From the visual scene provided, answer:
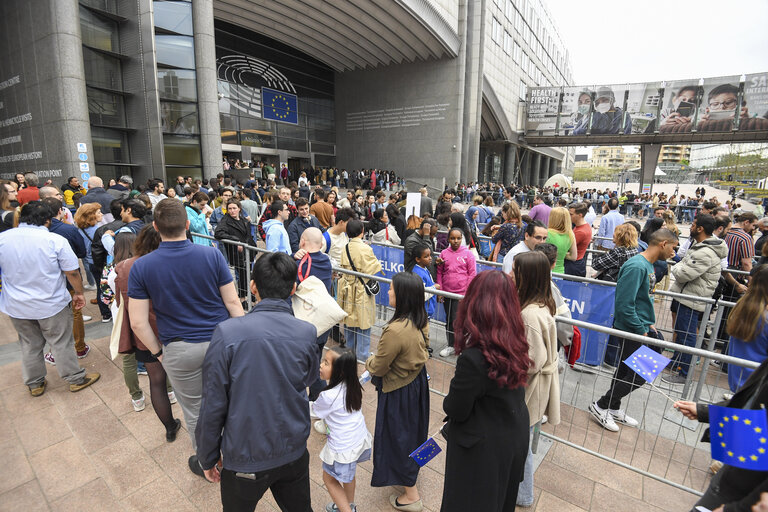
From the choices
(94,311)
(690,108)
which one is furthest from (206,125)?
(690,108)

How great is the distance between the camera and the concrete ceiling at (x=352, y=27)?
22.6 m

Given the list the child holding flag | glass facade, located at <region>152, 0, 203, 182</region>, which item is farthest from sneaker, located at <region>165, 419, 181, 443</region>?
glass facade, located at <region>152, 0, 203, 182</region>

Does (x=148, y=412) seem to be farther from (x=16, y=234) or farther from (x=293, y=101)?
(x=293, y=101)

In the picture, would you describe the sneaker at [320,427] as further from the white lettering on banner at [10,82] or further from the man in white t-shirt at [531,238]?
the white lettering on banner at [10,82]

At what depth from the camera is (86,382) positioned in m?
4.09

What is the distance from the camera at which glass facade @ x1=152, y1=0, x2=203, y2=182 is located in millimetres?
14805

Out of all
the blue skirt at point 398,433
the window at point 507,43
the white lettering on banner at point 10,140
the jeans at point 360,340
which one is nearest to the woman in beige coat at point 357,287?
the jeans at point 360,340

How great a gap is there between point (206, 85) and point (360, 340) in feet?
50.3

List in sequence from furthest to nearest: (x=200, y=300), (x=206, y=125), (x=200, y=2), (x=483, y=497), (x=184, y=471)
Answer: (x=206, y=125) < (x=200, y=2) < (x=184, y=471) < (x=200, y=300) < (x=483, y=497)

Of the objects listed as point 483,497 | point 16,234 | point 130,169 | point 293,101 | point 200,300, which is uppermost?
point 293,101

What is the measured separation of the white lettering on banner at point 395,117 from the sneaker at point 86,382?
98.2 feet

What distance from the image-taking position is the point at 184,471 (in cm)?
303

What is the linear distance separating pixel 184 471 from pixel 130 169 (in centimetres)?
1592

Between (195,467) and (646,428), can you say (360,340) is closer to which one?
(195,467)
